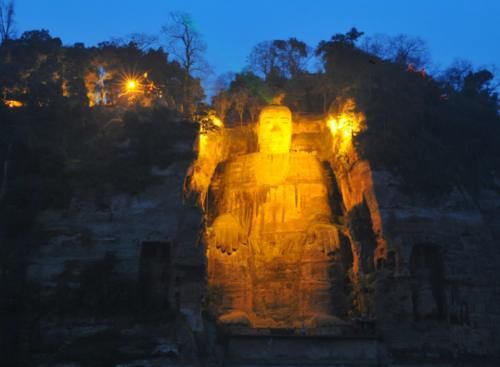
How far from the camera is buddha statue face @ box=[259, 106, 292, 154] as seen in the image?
1129 inches

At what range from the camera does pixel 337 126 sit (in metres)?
27.4

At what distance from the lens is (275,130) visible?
28.9 m

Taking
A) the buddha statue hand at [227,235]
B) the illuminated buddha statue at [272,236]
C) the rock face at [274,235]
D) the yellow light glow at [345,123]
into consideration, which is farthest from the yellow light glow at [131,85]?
the yellow light glow at [345,123]

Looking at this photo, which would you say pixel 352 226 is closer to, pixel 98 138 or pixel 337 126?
pixel 337 126

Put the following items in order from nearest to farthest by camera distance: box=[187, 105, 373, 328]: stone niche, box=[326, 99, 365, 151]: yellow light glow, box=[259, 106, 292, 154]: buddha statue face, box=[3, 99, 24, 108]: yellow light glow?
box=[187, 105, 373, 328]: stone niche < box=[326, 99, 365, 151]: yellow light glow < box=[3, 99, 24, 108]: yellow light glow < box=[259, 106, 292, 154]: buddha statue face

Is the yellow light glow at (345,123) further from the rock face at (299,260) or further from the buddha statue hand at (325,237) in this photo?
the buddha statue hand at (325,237)

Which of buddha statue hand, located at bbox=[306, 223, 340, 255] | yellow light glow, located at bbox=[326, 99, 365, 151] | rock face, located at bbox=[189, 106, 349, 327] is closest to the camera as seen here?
rock face, located at bbox=[189, 106, 349, 327]

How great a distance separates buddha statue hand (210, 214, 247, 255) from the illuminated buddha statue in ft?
0.13

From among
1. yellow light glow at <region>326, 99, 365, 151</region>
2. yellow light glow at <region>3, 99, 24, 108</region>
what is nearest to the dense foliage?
yellow light glow at <region>326, 99, 365, 151</region>

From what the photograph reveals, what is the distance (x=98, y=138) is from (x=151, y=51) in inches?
550

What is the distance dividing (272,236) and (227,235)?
6.94 feet

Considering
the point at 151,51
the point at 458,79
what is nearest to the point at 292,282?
the point at 458,79

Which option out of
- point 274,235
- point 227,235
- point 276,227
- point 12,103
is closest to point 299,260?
point 274,235

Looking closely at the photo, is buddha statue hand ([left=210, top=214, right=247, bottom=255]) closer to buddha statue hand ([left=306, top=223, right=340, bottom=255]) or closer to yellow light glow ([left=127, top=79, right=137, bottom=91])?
buddha statue hand ([left=306, top=223, right=340, bottom=255])
